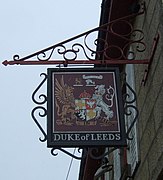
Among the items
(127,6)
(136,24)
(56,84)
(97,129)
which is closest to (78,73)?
(56,84)

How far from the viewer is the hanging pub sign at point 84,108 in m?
6.22

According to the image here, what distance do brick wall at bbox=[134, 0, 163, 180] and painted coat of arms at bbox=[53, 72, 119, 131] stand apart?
1.46 ft

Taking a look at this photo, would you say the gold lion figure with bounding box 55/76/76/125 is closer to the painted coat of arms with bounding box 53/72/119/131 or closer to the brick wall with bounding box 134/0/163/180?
the painted coat of arms with bounding box 53/72/119/131

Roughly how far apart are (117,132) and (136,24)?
7.80ft

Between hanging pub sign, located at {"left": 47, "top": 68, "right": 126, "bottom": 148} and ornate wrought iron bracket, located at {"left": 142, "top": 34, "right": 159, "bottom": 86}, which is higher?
ornate wrought iron bracket, located at {"left": 142, "top": 34, "right": 159, "bottom": 86}

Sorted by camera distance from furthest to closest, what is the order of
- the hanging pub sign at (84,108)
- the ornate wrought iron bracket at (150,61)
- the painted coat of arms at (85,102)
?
the ornate wrought iron bracket at (150,61) < the painted coat of arms at (85,102) < the hanging pub sign at (84,108)

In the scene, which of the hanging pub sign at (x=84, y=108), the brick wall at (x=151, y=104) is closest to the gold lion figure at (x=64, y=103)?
the hanging pub sign at (x=84, y=108)

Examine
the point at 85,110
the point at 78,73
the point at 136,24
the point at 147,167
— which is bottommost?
the point at 147,167

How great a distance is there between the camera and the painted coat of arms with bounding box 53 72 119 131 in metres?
6.34

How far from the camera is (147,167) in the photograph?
701cm

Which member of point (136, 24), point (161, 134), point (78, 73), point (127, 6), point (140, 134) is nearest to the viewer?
Answer: point (161, 134)

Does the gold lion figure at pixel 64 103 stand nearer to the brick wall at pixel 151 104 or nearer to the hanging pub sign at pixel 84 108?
the hanging pub sign at pixel 84 108

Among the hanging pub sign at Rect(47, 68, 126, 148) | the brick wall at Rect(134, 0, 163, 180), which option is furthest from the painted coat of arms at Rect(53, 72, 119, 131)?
the brick wall at Rect(134, 0, 163, 180)

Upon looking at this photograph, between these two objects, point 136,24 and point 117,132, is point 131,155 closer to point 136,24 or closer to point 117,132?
point 136,24
